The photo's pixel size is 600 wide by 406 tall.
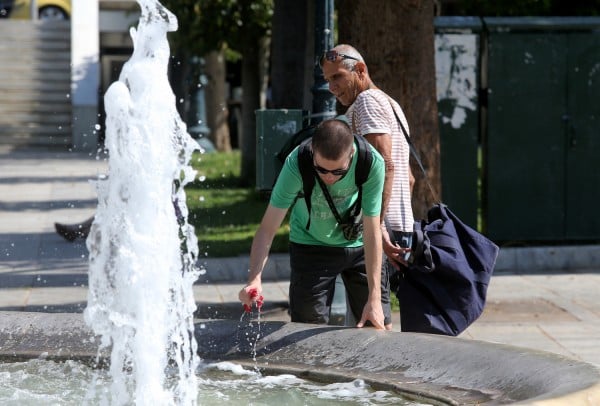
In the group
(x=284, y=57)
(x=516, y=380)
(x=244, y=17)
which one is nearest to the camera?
(x=516, y=380)

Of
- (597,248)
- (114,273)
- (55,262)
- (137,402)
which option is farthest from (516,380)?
(55,262)

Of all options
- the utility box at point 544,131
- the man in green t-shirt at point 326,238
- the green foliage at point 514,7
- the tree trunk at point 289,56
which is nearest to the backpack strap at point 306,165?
the man in green t-shirt at point 326,238

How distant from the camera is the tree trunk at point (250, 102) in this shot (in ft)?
59.1

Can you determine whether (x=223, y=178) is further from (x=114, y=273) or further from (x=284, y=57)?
(x=114, y=273)

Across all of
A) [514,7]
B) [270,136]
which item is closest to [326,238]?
[270,136]

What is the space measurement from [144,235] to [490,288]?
17.2 ft

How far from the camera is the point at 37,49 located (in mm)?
30141

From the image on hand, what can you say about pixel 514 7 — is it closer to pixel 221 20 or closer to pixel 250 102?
pixel 250 102

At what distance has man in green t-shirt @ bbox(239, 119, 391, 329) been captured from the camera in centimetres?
539

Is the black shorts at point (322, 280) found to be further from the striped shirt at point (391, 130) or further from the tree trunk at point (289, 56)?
the tree trunk at point (289, 56)

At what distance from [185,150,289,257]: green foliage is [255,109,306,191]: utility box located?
650 mm

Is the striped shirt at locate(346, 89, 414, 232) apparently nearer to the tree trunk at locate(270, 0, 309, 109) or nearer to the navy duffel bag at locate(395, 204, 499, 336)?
the navy duffel bag at locate(395, 204, 499, 336)

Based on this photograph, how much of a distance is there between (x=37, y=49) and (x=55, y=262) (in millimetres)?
19593

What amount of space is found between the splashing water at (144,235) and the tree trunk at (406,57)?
391cm
